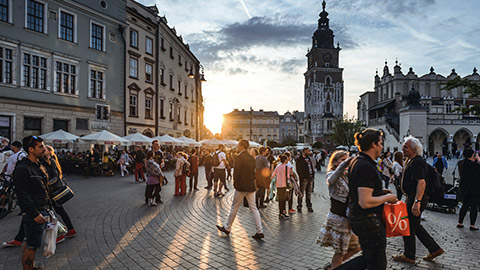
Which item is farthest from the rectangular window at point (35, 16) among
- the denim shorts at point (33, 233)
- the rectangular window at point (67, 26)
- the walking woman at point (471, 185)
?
the walking woman at point (471, 185)

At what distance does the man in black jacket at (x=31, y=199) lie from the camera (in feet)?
14.1

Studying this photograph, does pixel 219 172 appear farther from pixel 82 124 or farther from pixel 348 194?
pixel 82 124

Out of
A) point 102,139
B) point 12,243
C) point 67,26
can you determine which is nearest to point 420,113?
point 102,139

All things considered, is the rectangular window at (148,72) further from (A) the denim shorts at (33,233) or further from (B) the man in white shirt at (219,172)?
(A) the denim shorts at (33,233)

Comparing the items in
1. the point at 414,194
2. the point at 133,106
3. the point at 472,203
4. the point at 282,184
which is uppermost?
the point at 133,106

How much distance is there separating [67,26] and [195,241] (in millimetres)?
23742

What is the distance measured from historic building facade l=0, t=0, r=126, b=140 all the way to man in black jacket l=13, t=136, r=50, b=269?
1933 cm

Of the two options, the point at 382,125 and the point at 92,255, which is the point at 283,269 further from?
the point at 382,125

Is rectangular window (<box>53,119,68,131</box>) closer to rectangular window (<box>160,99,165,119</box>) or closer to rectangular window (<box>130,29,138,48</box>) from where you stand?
rectangular window (<box>130,29,138,48</box>)

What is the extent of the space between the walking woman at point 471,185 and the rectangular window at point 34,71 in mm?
24157

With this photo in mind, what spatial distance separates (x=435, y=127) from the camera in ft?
154

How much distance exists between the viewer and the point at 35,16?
21.9 metres

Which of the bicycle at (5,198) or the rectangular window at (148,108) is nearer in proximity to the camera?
the bicycle at (5,198)

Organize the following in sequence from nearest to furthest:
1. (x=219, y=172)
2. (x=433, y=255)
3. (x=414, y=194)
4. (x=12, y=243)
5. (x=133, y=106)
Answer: (x=414, y=194), (x=433, y=255), (x=12, y=243), (x=219, y=172), (x=133, y=106)
